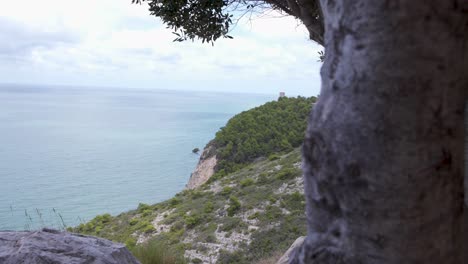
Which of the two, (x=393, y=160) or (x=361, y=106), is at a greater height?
(x=361, y=106)

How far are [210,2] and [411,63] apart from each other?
575 cm

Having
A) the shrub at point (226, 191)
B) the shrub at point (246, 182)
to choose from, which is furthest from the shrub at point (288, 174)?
the shrub at point (226, 191)

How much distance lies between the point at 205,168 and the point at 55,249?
20.5m

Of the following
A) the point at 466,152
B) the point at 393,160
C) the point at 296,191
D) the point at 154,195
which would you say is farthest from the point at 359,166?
the point at 154,195

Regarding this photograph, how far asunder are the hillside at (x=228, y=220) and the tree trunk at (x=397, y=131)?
18.1 feet

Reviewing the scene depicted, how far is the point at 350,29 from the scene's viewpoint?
1.86 m

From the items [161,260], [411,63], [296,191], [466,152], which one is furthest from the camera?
[296,191]

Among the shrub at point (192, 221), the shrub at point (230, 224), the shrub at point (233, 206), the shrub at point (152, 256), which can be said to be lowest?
the shrub at point (192, 221)

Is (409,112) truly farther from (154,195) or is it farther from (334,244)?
(154,195)

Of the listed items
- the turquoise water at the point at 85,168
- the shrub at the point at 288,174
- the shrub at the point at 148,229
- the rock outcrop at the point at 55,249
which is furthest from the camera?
the turquoise water at the point at 85,168

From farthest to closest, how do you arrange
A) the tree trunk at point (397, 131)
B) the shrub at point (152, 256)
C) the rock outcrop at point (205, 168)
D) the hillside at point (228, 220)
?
the rock outcrop at point (205, 168) → the hillside at point (228, 220) → the shrub at point (152, 256) → the tree trunk at point (397, 131)

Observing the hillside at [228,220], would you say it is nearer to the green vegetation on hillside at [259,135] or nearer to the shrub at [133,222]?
the shrub at [133,222]

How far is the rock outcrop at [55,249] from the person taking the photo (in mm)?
4215

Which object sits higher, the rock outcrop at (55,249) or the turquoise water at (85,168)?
the rock outcrop at (55,249)
